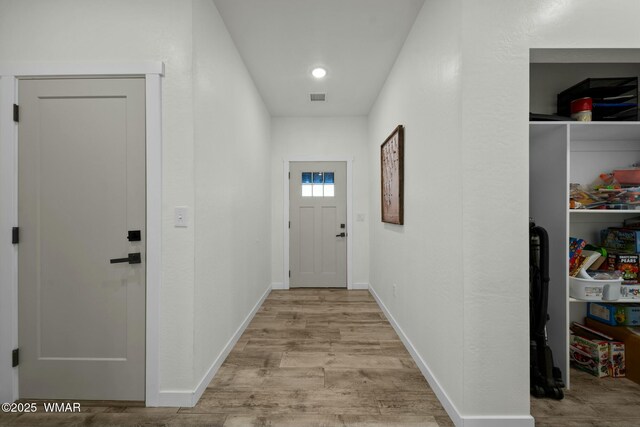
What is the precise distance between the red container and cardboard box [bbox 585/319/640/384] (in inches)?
40.1

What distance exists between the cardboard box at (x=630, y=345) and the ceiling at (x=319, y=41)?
8.89 feet

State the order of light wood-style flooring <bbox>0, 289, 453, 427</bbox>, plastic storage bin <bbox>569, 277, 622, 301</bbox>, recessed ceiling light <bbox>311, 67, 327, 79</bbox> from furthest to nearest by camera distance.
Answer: recessed ceiling light <bbox>311, 67, 327, 79</bbox> → plastic storage bin <bbox>569, 277, 622, 301</bbox> → light wood-style flooring <bbox>0, 289, 453, 427</bbox>

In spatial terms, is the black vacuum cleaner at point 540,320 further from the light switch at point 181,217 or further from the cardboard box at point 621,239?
the light switch at point 181,217

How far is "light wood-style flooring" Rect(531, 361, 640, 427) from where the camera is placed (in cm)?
167

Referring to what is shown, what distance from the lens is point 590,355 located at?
2.15 m

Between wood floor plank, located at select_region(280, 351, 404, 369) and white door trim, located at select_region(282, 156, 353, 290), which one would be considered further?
white door trim, located at select_region(282, 156, 353, 290)

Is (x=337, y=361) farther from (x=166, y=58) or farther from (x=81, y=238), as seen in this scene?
(x=166, y=58)

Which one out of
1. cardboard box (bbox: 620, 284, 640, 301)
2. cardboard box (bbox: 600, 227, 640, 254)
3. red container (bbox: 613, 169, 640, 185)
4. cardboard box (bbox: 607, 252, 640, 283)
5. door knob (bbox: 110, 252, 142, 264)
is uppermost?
red container (bbox: 613, 169, 640, 185)

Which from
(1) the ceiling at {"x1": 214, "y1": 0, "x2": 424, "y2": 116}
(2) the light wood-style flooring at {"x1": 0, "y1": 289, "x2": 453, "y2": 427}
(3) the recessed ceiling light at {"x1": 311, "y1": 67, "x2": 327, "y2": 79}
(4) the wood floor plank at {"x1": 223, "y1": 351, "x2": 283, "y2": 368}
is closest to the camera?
(2) the light wood-style flooring at {"x1": 0, "y1": 289, "x2": 453, "y2": 427}

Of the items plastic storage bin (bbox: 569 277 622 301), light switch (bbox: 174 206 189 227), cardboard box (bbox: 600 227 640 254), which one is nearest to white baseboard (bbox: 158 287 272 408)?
light switch (bbox: 174 206 189 227)

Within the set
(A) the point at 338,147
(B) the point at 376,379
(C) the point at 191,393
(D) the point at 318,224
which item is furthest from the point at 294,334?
(A) the point at 338,147

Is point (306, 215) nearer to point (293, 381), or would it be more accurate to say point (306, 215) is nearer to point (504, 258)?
point (293, 381)

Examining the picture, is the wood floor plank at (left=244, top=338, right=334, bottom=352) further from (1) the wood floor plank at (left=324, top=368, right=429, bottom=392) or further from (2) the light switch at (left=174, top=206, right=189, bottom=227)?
(2) the light switch at (left=174, top=206, right=189, bottom=227)

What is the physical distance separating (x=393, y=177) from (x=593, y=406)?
210cm
